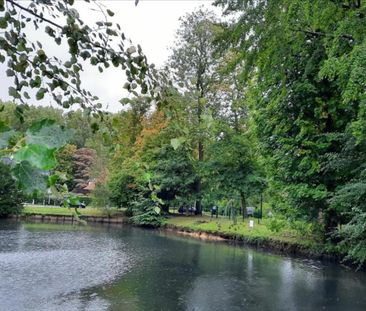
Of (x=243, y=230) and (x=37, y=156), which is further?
(x=243, y=230)

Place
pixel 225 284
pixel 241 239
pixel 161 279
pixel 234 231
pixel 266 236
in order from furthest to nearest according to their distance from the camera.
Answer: pixel 234 231 < pixel 241 239 < pixel 266 236 < pixel 161 279 < pixel 225 284

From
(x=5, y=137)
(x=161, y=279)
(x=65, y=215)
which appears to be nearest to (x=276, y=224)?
(x=161, y=279)

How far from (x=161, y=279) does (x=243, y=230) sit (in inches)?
396

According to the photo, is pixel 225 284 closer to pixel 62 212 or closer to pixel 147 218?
pixel 147 218

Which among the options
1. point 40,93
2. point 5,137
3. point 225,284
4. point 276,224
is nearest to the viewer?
point 5,137

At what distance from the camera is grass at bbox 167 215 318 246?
685 inches

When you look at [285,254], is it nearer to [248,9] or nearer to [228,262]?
[228,262]

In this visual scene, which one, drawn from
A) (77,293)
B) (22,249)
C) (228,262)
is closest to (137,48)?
(77,293)

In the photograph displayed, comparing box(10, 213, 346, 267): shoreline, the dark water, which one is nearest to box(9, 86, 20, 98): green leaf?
the dark water

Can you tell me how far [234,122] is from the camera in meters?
26.9

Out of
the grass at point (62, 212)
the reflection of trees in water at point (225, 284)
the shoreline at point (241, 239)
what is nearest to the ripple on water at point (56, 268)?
the reflection of trees in water at point (225, 284)

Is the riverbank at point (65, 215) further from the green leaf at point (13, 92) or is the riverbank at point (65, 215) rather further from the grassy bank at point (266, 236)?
the green leaf at point (13, 92)

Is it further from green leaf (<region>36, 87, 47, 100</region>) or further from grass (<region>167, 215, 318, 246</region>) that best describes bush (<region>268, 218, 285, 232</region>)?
green leaf (<region>36, 87, 47, 100</region>)

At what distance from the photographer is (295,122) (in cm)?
1316
